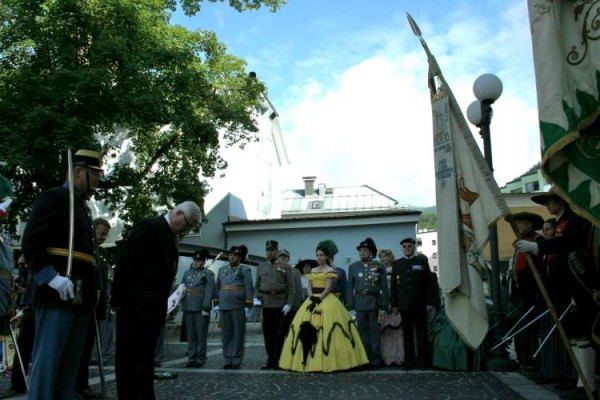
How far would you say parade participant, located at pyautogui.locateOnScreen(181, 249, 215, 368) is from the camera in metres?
10.0

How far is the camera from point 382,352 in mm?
10008

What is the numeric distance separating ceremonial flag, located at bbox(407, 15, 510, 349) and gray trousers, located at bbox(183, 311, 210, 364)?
652cm

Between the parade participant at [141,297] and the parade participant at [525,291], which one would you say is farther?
the parade participant at [525,291]

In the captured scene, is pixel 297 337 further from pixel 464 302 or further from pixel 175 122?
pixel 175 122

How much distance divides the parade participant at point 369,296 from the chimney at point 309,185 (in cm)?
4259

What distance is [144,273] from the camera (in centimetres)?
494

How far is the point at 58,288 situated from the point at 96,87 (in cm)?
1352

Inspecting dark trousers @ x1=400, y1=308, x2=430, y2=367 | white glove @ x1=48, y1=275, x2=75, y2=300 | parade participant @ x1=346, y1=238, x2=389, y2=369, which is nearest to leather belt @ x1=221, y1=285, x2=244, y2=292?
parade participant @ x1=346, y1=238, x2=389, y2=369

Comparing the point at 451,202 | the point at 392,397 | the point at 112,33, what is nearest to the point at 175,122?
the point at 112,33

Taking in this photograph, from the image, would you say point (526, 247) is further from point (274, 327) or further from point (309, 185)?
point (309, 185)

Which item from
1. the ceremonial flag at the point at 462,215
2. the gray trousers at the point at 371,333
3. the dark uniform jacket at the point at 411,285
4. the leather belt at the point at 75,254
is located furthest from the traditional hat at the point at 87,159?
the gray trousers at the point at 371,333

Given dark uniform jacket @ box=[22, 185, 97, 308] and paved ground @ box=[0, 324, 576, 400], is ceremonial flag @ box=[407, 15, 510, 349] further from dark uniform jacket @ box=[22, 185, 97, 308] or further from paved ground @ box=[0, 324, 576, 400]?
dark uniform jacket @ box=[22, 185, 97, 308]

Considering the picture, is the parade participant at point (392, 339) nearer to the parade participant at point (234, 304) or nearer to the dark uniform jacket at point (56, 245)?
the parade participant at point (234, 304)

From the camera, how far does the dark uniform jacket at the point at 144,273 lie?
4898 mm
